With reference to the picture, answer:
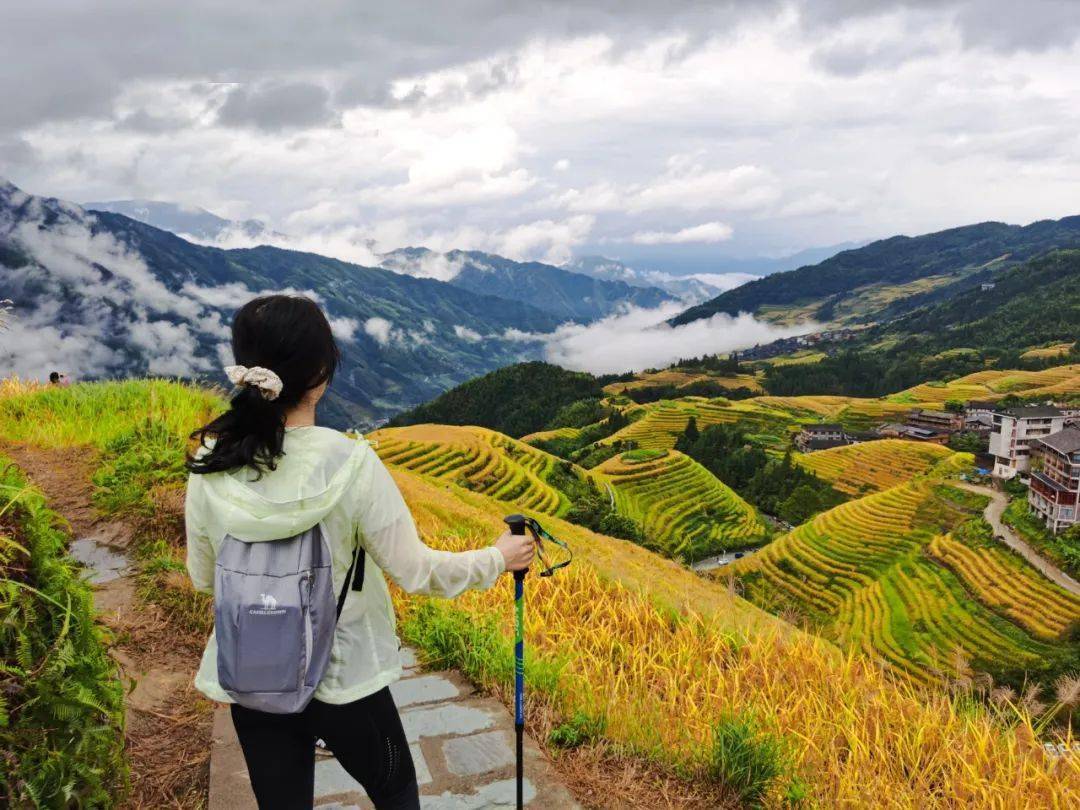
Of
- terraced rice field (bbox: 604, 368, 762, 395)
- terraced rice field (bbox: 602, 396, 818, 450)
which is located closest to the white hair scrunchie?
terraced rice field (bbox: 602, 396, 818, 450)

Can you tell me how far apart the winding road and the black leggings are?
58154 mm

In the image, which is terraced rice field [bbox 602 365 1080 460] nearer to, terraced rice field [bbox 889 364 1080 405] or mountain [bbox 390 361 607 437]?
terraced rice field [bbox 889 364 1080 405]

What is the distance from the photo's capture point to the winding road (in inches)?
1898

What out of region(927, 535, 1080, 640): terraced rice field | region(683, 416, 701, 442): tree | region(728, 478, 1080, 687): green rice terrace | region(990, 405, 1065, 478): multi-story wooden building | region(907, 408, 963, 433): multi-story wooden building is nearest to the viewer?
region(728, 478, 1080, 687): green rice terrace

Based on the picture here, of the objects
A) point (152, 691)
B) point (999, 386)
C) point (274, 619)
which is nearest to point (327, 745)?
point (274, 619)

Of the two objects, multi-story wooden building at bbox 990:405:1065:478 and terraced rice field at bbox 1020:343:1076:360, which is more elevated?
terraced rice field at bbox 1020:343:1076:360

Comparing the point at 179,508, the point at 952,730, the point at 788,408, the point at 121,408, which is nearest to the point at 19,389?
the point at 121,408

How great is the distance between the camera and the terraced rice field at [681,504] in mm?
65812

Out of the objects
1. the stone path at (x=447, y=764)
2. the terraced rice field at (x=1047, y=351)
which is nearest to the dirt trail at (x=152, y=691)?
the stone path at (x=447, y=764)

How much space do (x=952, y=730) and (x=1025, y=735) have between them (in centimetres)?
38

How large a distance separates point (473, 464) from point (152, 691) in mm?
53548

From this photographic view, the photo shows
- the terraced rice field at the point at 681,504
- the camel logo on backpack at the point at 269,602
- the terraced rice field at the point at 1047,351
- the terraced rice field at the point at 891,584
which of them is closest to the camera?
the camel logo on backpack at the point at 269,602

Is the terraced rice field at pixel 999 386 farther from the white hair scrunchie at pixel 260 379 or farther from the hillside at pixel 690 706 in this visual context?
the white hair scrunchie at pixel 260 379

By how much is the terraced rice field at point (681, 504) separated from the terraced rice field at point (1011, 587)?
18.0 m
